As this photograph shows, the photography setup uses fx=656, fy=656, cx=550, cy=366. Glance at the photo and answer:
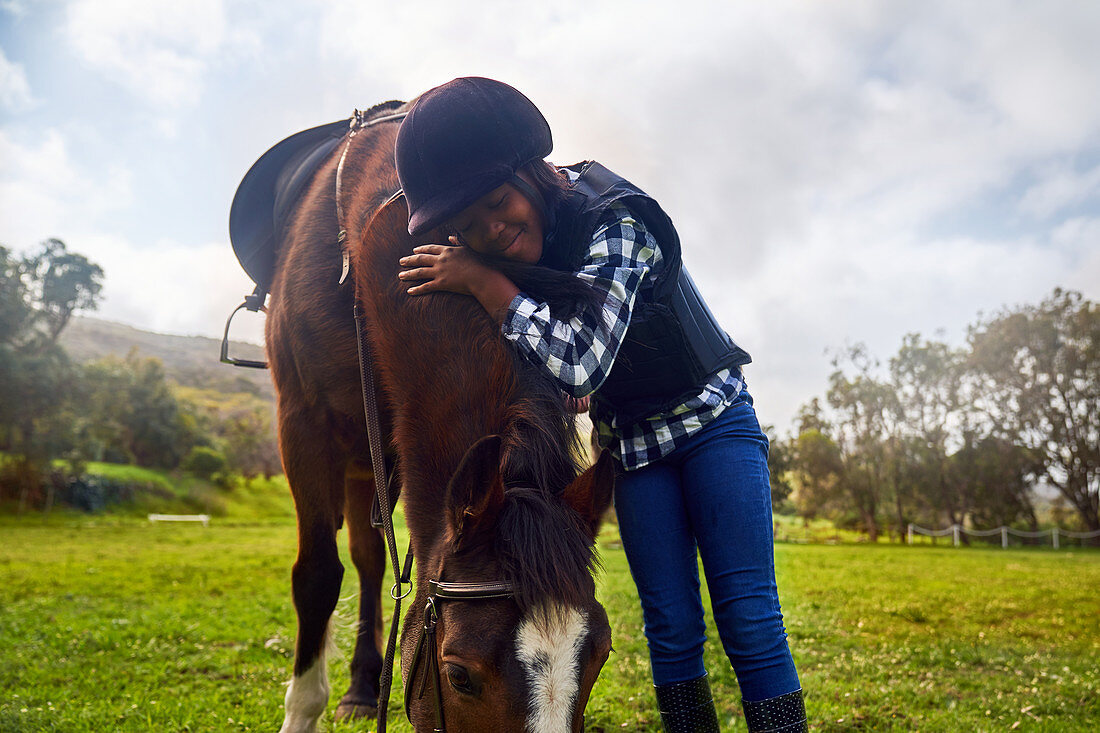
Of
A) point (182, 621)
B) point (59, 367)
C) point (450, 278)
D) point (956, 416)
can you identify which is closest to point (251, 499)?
point (59, 367)

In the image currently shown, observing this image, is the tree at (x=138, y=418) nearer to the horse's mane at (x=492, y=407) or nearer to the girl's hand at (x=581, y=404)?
the horse's mane at (x=492, y=407)

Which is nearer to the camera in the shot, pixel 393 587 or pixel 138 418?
pixel 393 587

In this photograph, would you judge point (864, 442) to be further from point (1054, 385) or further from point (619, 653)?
point (619, 653)

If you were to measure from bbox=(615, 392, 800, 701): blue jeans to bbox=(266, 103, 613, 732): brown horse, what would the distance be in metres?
0.49

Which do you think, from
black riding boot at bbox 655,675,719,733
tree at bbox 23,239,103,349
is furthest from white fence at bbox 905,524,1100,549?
tree at bbox 23,239,103,349

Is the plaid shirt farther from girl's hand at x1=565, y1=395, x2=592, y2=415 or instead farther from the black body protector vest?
girl's hand at x1=565, y1=395, x2=592, y2=415

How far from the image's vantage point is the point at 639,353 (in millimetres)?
2148

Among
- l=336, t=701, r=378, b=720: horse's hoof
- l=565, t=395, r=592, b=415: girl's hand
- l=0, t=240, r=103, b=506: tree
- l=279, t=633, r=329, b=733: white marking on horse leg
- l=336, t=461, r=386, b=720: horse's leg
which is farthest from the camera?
l=0, t=240, r=103, b=506: tree

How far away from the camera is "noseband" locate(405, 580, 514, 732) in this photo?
1616 millimetres

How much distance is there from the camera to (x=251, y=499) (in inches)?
1745

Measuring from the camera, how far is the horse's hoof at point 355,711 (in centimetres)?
366

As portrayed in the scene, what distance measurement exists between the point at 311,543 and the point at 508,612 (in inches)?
67.0

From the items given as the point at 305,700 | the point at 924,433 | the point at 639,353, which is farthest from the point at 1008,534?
the point at 639,353

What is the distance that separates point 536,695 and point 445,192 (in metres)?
1.30
